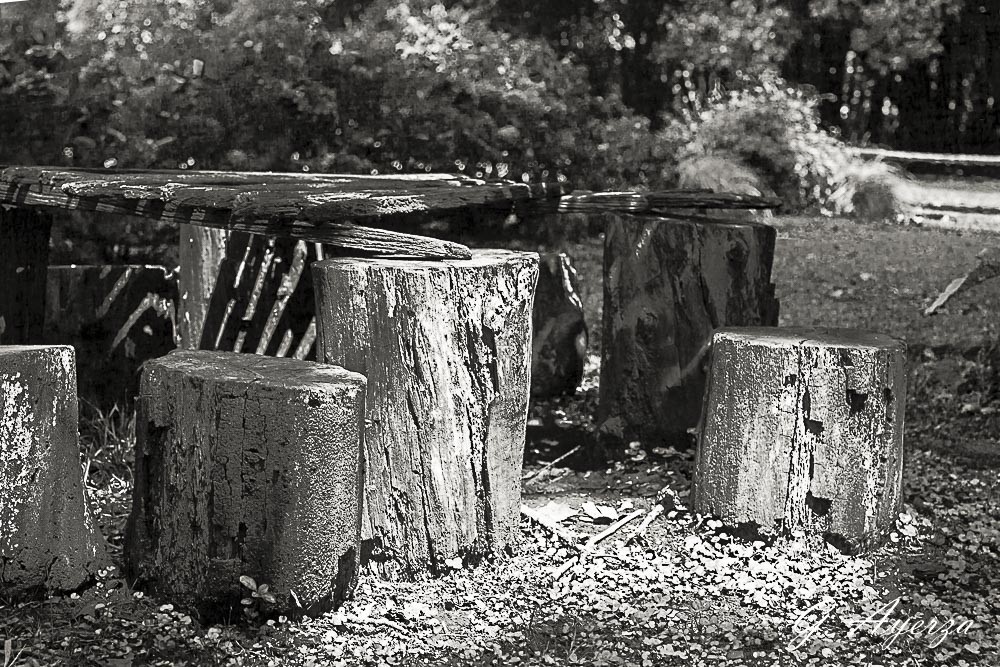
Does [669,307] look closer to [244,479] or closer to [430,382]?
[430,382]

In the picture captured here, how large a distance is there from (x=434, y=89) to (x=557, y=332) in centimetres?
187

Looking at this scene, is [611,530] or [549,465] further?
[549,465]

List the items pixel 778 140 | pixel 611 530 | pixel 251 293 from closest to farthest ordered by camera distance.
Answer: pixel 611 530
pixel 251 293
pixel 778 140

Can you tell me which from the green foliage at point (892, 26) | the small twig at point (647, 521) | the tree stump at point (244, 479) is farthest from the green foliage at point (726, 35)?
the tree stump at point (244, 479)

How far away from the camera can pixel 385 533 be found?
365 centimetres

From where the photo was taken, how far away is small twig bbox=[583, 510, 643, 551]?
161 inches

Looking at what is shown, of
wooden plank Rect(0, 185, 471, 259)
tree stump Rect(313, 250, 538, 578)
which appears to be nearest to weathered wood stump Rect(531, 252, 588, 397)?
wooden plank Rect(0, 185, 471, 259)

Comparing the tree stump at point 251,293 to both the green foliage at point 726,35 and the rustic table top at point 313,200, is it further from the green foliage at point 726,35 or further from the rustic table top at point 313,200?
the green foliage at point 726,35

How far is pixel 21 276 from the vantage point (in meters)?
5.53

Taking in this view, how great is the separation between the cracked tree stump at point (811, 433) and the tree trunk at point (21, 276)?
3422mm

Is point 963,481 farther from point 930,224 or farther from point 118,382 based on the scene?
point 118,382

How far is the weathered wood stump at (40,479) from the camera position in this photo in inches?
129

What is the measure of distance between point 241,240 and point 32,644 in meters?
2.63

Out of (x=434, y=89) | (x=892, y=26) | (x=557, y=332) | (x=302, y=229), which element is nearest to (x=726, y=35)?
(x=892, y=26)
